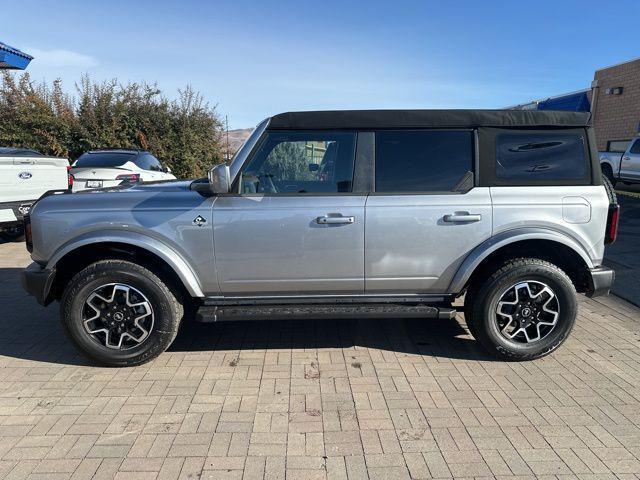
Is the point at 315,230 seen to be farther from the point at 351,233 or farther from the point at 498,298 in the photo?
the point at 498,298

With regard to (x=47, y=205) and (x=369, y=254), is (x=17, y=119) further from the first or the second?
(x=369, y=254)

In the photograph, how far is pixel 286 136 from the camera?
3.76 metres

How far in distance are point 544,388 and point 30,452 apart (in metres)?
3.41

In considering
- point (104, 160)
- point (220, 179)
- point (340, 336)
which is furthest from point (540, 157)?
point (104, 160)

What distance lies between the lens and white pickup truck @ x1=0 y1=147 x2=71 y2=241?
6.96 meters

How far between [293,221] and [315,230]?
19 centimetres

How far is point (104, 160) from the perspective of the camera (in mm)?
9320

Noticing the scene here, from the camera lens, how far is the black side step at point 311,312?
365 cm

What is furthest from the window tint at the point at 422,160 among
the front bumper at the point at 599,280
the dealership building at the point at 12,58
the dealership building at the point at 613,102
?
the dealership building at the point at 613,102

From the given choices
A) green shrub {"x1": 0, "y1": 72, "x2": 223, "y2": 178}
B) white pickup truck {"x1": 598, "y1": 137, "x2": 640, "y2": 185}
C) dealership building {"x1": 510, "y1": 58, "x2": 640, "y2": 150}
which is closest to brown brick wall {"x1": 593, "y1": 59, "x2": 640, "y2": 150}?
dealership building {"x1": 510, "y1": 58, "x2": 640, "y2": 150}

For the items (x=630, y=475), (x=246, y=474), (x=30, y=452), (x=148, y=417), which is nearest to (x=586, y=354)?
(x=630, y=475)

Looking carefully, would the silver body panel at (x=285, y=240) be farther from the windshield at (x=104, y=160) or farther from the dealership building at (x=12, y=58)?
the dealership building at (x=12, y=58)

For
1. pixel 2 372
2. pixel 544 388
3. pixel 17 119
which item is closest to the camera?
pixel 544 388

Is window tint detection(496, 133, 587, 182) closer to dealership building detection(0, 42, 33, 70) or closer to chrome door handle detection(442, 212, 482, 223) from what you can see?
chrome door handle detection(442, 212, 482, 223)
